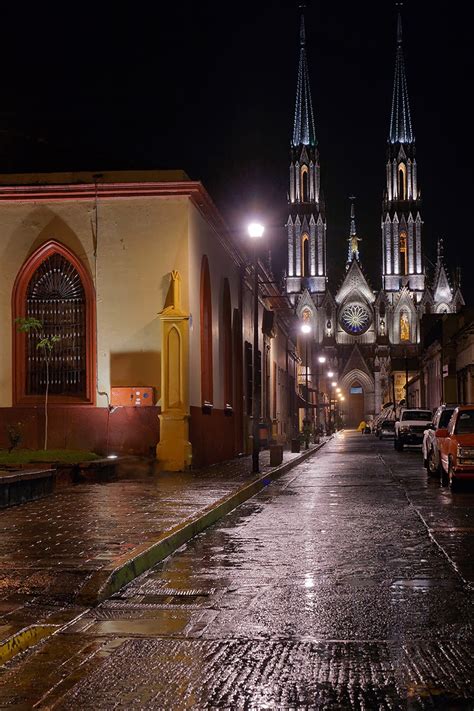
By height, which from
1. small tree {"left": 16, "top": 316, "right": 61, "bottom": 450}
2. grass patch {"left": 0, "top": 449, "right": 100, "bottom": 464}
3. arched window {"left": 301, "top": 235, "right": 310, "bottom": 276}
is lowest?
grass patch {"left": 0, "top": 449, "right": 100, "bottom": 464}

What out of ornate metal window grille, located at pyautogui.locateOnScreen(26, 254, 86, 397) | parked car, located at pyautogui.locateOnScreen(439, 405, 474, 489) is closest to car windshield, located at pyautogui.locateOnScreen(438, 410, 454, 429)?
parked car, located at pyautogui.locateOnScreen(439, 405, 474, 489)

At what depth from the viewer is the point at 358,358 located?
133m

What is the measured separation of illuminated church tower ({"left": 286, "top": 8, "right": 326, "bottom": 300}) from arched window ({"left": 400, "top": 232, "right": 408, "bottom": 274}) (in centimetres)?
1010

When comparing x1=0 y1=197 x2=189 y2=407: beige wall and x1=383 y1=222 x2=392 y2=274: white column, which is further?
x1=383 y1=222 x2=392 y2=274: white column

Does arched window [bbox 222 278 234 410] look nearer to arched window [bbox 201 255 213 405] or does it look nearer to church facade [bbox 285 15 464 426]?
arched window [bbox 201 255 213 405]

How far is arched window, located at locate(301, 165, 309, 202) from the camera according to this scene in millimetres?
133250

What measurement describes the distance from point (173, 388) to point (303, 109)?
11139 cm

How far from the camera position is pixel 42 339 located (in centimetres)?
2516

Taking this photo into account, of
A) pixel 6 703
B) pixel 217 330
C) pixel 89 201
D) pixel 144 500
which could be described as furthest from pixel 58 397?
pixel 6 703

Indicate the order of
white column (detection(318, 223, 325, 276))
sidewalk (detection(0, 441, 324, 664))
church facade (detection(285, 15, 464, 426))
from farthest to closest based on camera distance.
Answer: white column (detection(318, 223, 325, 276)), church facade (detection(285, 15, 464, 426)), sidewalk (detection(0, 441, 324, 664))

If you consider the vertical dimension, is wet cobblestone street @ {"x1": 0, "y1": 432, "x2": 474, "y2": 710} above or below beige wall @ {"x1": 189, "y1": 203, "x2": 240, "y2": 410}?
below

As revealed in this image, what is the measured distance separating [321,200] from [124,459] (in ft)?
377

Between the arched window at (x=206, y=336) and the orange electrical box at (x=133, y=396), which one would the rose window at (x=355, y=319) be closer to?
the arched window at (x=206, y=336)

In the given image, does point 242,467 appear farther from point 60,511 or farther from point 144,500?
point 60,511
